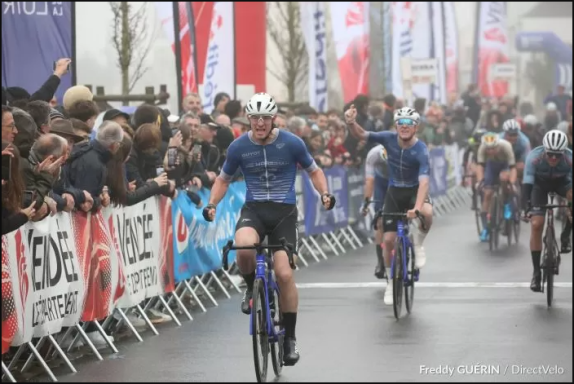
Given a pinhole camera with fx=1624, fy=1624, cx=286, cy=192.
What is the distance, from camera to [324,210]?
23312mm

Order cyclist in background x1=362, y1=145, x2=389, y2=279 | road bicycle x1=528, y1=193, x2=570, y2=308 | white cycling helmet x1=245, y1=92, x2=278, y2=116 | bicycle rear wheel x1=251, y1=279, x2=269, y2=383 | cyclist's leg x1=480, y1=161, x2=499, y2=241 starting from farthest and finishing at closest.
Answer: cyclist's leg x1=480, y1=161, x2=499, y2=241, cyclist in background x1=362, y1=145, x2=389, y2=279, road bicycle x1=528, y1=193, x2=570, y2=308, white cycling helmet x1=245, y1=92, x2=278, y2=116, bicycle rear wheel x1=251, y1=279, x2=269, y2=383

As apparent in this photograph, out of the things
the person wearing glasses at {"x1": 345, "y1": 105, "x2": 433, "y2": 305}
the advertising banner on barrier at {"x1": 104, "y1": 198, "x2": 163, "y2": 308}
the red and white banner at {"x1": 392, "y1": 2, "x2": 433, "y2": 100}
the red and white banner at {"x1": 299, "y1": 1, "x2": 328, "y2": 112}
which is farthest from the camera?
the red and white banner at {"x1": 392, "y1": 2, "x2": 433, "y2": 100}

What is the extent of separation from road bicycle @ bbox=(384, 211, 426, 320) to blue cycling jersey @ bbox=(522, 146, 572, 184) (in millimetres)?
1463

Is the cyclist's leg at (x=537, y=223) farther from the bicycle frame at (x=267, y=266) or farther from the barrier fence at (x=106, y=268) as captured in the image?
the bicycle frame at (x=267, y=266)

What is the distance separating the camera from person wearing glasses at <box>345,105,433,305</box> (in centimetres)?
1639

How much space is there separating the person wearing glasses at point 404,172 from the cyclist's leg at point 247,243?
13.7 feet

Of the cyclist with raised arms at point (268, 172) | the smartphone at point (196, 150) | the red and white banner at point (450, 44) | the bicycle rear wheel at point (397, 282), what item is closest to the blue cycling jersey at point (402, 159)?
the bicycle rear wheel at point (397, 282)

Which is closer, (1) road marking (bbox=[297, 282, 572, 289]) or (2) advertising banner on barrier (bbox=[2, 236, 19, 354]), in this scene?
(2) advertising banner on barrier (bbox=[2, 236, 19, 354])

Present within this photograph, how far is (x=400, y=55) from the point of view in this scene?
142 ft

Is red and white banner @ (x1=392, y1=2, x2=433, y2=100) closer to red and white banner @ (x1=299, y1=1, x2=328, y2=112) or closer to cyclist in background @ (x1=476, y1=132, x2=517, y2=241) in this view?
red and white banner @ (x1=299, y1=1, x2=328, y2=112)

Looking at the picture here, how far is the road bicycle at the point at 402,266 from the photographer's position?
50.8 feet

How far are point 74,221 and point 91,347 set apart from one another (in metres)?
1.02

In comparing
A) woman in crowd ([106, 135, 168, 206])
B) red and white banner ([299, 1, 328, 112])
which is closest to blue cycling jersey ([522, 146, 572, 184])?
woman in crowd ([106, 135, 168, 206])

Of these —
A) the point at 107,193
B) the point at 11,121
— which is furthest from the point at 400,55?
the point at 11,121
